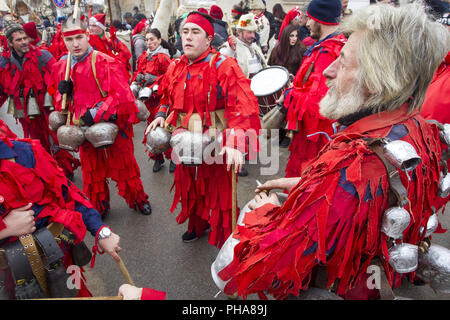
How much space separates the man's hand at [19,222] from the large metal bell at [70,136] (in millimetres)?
1683

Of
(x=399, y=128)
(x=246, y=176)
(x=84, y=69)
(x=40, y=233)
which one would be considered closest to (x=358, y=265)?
(x=399, y=128)

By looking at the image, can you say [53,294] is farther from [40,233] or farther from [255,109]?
[255,109]

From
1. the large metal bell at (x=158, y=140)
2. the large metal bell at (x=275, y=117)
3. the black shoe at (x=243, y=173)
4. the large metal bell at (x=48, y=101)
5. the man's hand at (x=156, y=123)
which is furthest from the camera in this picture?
the black shoe at (x=243, y=173)

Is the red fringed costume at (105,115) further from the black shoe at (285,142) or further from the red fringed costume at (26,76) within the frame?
the black shoe at (285,142)

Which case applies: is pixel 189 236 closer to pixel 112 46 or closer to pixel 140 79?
pixel 140 79

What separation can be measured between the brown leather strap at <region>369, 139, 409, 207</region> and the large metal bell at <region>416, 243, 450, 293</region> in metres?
0.54

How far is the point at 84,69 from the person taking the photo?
125 inches

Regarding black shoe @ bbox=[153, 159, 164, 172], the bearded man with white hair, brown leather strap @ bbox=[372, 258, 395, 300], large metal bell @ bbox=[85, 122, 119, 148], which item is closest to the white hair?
the bearded man with white hair

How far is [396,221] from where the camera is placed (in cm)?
110

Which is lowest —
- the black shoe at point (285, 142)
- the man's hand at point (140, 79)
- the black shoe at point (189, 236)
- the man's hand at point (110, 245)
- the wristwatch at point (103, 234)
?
the black shoe at point (285, 142)

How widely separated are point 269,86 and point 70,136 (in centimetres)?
220

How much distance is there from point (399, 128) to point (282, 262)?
679mm

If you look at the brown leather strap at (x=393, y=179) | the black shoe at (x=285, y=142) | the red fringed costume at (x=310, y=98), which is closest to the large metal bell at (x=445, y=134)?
the brown leather strap at (x=393, y=179)

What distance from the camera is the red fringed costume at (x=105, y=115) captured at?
317 centimetres
